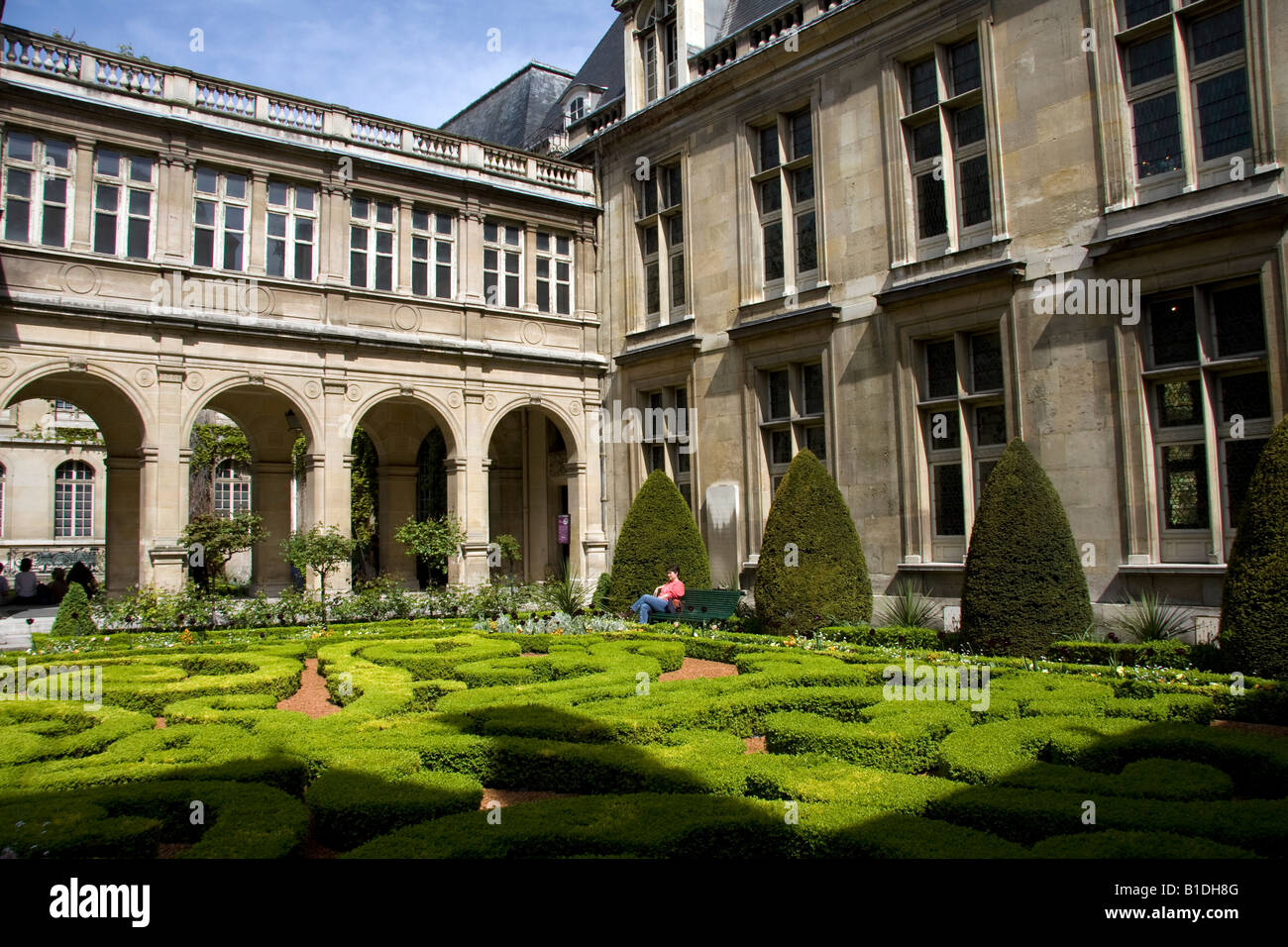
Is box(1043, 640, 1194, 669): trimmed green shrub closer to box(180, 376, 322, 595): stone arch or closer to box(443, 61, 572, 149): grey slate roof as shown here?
box(180, 376, 322, 595): stone arch

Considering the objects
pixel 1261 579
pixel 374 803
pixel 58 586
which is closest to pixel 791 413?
pixel 1261 579

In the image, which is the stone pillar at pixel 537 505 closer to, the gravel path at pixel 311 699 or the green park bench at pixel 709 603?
the green park bench at pixel 709 603

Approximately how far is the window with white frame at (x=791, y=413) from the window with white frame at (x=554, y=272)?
20.4 ft

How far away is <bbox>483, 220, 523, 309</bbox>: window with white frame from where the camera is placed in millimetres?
21078

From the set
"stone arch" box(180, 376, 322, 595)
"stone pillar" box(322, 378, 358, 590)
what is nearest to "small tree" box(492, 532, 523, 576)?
"stone pillar" box(322, 378, 358, 590)

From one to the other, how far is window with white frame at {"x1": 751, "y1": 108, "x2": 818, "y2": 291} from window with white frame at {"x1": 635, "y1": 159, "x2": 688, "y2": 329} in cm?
229

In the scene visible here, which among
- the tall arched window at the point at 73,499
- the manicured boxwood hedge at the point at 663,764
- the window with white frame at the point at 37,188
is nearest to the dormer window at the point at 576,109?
the window with white frame at the point at 37,188

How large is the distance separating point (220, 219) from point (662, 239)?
925cm

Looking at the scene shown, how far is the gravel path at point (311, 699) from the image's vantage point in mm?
8531

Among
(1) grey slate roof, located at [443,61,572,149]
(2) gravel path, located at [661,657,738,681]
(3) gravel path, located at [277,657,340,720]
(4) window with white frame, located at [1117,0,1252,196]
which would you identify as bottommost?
(2) gravel path, located at [661,657,738,681]

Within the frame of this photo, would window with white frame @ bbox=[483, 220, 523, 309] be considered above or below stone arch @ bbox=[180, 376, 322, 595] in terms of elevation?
above

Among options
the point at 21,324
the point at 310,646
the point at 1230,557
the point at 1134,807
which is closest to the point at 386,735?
the point at 1134,807

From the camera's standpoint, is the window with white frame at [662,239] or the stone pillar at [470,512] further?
the window with white frame at [662,239]
